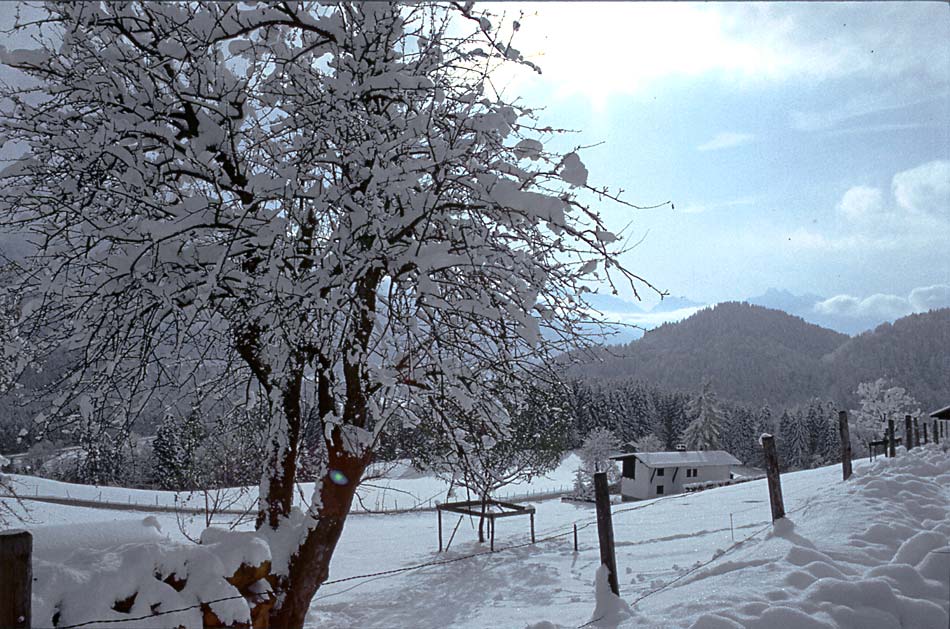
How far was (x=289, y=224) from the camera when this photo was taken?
4598mm

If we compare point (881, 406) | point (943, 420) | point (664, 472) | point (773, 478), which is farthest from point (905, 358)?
point (773, 478)

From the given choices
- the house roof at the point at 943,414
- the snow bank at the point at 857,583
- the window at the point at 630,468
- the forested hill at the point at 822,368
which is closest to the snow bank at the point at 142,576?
the snow bank at the point at 857,583

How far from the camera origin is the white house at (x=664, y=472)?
51.1 m

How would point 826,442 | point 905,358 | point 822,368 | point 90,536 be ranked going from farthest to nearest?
point 822,368 < point 905,358 < point 826,442 < point 90,536

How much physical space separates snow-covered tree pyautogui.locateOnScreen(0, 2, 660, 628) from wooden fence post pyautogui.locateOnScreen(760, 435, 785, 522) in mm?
3883

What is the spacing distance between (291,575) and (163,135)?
3916mm

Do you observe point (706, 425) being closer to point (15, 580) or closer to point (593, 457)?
point (593, 457)

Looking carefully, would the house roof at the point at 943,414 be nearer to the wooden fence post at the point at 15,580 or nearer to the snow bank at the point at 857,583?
the snow bank at the point at 857,583

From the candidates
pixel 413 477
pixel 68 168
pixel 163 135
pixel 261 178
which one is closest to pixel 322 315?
pixel 261 178

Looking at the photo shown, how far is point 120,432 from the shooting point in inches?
212

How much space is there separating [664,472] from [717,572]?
163 feet

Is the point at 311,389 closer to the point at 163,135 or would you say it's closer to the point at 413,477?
the point at 163,135

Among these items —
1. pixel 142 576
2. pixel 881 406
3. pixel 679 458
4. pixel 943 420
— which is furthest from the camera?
pixel 881 406

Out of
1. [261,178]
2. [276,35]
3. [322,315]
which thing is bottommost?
[322,315]
